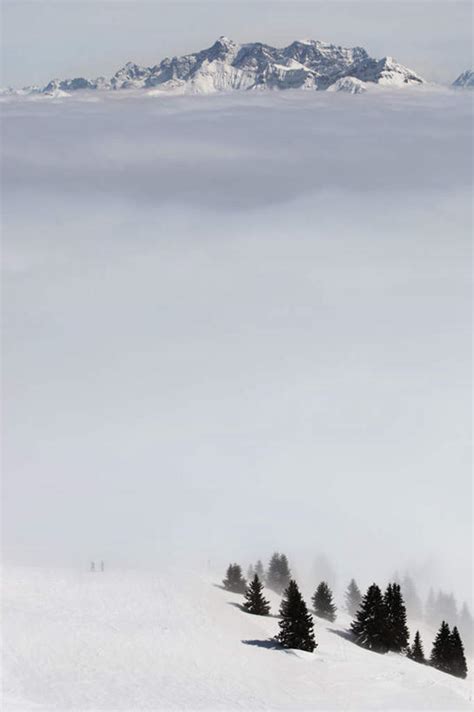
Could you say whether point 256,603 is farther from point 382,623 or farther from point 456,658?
point 456,658

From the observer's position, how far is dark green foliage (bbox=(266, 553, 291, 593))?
10425 centimetres

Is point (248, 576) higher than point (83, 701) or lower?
lower

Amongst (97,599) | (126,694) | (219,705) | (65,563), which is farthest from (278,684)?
(65,563)

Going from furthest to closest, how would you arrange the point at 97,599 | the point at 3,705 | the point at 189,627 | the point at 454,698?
the point at 97,599 → the point at 189,627 → the point at 454,698 → the point at 3,705

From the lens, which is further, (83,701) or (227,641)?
(227,641)

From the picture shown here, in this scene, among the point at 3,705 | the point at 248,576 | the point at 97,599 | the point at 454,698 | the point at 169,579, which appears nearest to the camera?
the point at 3,705

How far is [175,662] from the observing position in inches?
2484

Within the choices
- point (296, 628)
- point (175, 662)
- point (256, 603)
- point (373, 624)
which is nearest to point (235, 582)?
point (256, 603)

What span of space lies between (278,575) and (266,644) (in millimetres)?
36874

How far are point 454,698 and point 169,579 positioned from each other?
1491 inches

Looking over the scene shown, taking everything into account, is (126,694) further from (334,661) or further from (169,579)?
(169,579)

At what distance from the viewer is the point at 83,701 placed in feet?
177

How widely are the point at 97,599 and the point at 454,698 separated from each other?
34.5m

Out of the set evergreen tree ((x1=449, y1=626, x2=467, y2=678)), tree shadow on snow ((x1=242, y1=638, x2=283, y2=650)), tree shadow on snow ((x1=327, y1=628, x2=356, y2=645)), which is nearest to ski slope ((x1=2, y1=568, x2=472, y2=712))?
tree shadow on snow ((x1=242, y1=638, x2=283, y2=650))
